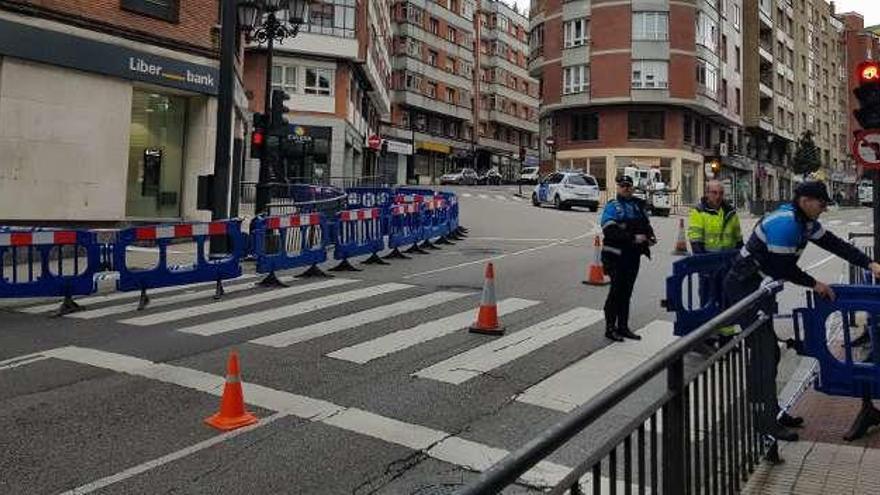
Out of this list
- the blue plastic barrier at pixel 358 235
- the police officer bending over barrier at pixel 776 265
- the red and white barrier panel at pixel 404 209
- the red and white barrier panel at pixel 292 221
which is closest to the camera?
the police officer bending over barrier at pixel 776 265

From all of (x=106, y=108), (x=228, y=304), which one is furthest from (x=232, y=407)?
(x=106, y=108)

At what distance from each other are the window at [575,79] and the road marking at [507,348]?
4602 cm

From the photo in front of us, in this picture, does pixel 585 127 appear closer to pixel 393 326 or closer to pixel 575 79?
pixel 575 79

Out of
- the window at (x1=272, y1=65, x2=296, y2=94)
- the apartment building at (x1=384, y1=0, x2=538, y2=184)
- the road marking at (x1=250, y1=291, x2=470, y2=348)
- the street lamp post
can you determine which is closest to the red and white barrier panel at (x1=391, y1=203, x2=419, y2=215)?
the street lamp post

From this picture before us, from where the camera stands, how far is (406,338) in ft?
26.8

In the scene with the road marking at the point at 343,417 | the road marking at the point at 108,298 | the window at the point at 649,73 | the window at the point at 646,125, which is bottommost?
the road marking at the point at 343,417

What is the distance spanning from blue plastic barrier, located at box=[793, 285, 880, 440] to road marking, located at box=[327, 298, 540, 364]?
3854 millimetres

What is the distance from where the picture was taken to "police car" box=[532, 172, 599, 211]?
35.5 m

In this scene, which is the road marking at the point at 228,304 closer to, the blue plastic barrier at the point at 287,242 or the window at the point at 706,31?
the blue plastic barrier at the point at 287,242

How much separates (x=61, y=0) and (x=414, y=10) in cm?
5864

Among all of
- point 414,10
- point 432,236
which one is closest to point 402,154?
point 414,10

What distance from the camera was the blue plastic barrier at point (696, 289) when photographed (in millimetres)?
7484

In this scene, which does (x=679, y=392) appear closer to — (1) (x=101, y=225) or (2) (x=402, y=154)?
(1) (x=101, y=225)

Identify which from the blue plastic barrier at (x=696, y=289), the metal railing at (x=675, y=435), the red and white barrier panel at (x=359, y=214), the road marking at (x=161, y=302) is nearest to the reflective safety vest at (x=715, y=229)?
the blue plastic barrier at (x=696, y=289)
